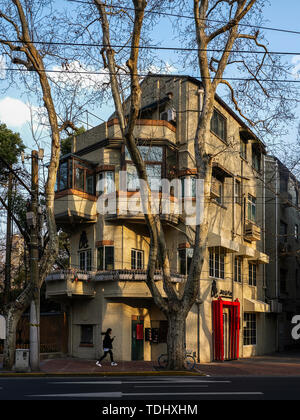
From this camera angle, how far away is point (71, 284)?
2411 centimetres

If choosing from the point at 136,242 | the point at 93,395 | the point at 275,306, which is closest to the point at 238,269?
the point at 275,306

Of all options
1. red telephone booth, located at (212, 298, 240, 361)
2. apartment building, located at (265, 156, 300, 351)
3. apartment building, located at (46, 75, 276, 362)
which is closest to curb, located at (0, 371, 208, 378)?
apartment building, located at (46, 75, 276, 362)

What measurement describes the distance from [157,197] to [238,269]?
849cm

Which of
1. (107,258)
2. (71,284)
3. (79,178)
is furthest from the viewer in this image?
(79,178)

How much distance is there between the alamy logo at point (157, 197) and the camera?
79.3ft

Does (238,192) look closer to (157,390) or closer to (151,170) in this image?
(151,170)

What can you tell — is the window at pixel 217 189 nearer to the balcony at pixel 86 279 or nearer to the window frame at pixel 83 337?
the balcony at pixel 86 279

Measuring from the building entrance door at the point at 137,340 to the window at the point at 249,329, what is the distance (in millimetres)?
8122

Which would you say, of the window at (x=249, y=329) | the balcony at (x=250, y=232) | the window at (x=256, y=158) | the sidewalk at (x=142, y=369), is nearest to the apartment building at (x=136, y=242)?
the sidewalk at (x=142, y=369)

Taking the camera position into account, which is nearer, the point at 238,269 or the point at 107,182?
the point at 107,182

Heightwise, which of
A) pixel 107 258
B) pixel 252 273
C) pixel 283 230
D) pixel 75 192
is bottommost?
pixel 252 273

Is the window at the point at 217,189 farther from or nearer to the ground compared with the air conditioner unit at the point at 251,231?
farther from the ground
